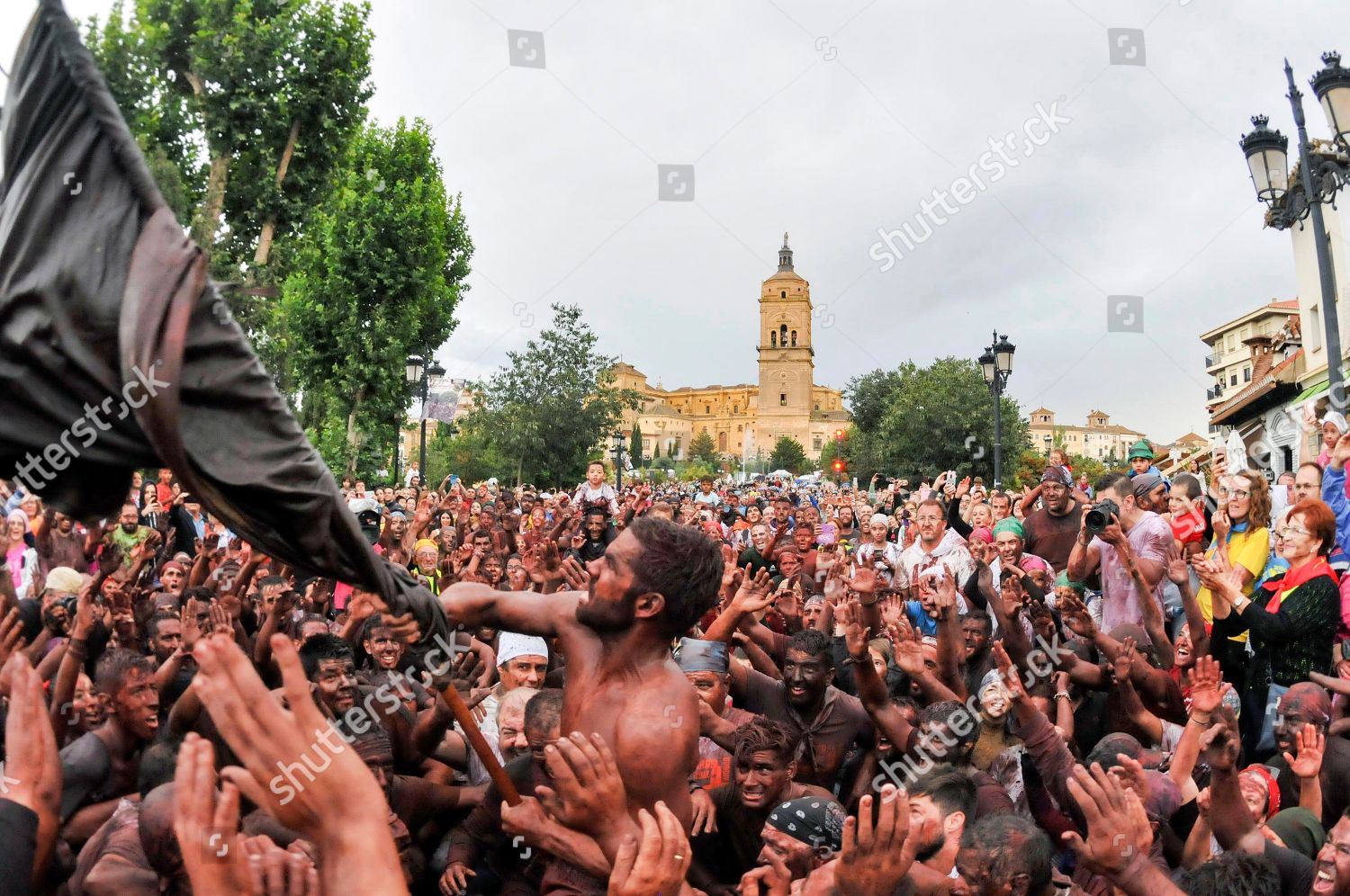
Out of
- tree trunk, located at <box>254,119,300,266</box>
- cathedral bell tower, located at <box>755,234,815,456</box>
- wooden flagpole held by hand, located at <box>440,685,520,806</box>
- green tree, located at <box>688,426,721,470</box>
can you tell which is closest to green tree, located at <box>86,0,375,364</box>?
tree trunk, located at <box>254,119,300,266</box>

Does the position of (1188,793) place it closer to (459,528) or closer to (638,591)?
(638,591)

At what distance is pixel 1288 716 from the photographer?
399 centimetres

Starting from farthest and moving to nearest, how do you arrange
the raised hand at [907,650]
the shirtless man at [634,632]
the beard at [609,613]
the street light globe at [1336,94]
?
1. the street light globe at [1336,94]
2. the raised hand at [907,650]
3. the beard at [609,613]
4. the shirtless man at [634,632]

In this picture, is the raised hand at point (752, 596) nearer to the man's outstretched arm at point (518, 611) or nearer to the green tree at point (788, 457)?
the man's outstretched arm at point (518, 611)

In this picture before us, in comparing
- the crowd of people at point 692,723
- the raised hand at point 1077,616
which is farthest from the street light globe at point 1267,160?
the raised hand at point 1077,616

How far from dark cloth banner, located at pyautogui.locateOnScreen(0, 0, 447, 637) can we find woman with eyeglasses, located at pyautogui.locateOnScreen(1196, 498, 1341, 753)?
4402 mm

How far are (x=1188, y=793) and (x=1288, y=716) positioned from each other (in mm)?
690

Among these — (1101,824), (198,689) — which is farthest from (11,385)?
(1101,824)

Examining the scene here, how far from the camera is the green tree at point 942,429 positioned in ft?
122

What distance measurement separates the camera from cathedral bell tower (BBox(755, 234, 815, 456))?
97.2 m

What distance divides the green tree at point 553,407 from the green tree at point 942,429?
1252cm

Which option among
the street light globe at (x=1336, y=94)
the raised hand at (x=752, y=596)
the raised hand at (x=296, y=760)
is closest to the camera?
the raised hand at (x=296, y=760)

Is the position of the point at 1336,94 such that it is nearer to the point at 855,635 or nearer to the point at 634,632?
the point at 855,635

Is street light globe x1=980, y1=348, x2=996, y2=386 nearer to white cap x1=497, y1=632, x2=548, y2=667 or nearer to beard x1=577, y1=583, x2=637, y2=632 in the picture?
white cap x1=497, y1=632, x2=548, y2=667
